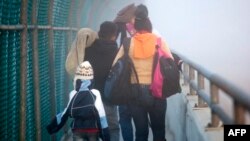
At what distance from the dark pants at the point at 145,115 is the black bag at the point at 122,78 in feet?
0.48

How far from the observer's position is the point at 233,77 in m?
27.4

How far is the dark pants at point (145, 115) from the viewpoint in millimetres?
5000

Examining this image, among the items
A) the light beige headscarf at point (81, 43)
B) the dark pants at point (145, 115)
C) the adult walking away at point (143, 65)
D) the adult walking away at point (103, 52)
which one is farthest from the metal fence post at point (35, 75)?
the dark pants at point (145, 115)

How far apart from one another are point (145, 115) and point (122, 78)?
491 mm

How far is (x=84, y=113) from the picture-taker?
454 cm

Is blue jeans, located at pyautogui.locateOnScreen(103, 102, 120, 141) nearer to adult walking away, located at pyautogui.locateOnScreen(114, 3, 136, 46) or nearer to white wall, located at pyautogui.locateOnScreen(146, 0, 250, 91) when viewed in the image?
adult walking away, located at pyautogui.locateOnScreen(114, 3, 136, 46)

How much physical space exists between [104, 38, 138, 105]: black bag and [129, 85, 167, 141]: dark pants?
146mm

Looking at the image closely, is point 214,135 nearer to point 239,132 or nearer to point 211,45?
point 239,132

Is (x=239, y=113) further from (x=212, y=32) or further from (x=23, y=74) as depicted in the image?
(x=212, y=32)

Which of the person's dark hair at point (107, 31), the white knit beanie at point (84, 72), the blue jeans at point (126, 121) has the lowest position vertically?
the blue jeans at point (126, 121)

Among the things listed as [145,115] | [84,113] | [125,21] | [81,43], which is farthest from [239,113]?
[125,21]

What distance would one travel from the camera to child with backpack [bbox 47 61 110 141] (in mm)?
4527

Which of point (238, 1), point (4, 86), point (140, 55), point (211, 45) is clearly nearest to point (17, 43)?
point (4, 86)

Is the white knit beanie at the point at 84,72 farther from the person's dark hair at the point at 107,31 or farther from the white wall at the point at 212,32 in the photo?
the white wall at the point at 212,32
